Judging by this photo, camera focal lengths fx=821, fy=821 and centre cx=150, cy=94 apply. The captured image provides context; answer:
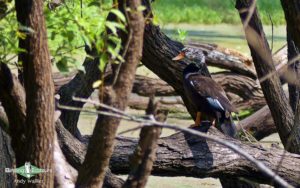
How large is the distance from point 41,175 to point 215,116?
2.48m

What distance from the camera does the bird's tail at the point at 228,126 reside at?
→ 189 inches

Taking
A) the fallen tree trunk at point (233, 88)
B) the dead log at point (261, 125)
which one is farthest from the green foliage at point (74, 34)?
the fallen tree trunk at point (233, 88)

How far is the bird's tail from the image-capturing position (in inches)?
189

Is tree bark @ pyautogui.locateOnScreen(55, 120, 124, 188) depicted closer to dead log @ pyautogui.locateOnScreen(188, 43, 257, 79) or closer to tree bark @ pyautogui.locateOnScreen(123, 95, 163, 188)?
tree bark @ pyautogui.locateOnScreen(123, 95, 163, 188)

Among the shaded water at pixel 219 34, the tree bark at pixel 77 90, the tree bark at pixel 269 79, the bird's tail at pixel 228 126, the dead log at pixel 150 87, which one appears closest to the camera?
the tree bark at pixel 77 90

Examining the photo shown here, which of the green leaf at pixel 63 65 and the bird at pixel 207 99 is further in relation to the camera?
the bird at pixel 207 99

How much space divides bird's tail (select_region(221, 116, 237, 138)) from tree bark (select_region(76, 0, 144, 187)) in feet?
7.42

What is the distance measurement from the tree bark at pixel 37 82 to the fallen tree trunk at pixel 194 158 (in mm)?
1190

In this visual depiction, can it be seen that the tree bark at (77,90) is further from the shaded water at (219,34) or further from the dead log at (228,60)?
the shaded water at (219,34)

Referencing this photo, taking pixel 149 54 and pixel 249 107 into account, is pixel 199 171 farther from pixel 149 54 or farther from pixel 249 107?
pixel 249 107

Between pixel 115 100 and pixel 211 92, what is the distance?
2669 millimetres

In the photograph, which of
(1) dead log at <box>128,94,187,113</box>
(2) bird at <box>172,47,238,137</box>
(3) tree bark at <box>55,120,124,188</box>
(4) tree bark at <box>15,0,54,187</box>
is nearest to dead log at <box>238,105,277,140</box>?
(2) bird at <box>172,47,238,137</box>

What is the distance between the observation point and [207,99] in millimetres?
5047

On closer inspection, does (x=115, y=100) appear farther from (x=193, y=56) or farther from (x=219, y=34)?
(x=219, y=34)
